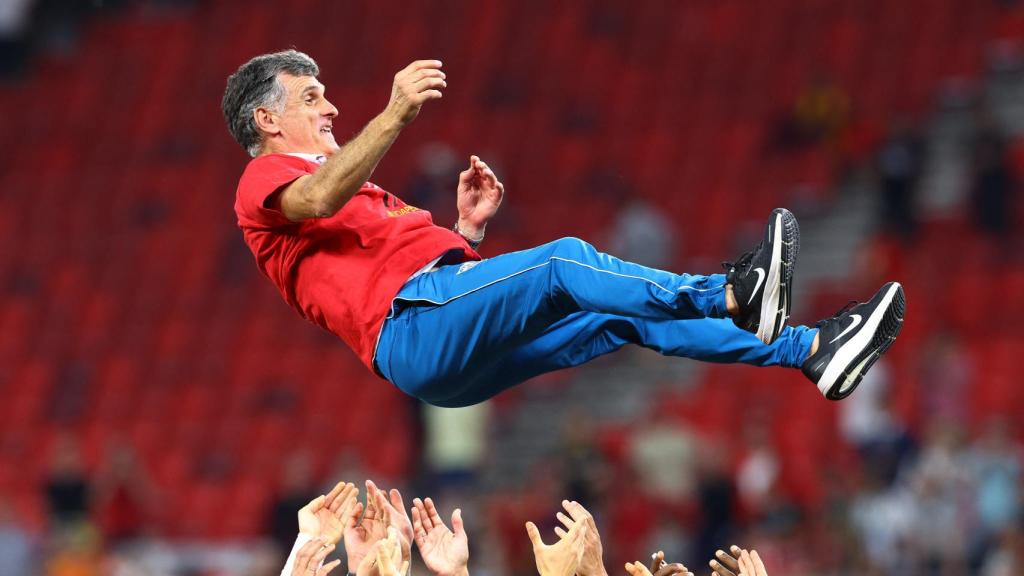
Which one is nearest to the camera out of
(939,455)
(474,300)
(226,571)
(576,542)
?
(576,542)

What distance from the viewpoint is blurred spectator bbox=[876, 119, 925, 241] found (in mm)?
12031

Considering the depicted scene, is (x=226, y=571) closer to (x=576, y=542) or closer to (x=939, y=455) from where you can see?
(x=939, y=455)

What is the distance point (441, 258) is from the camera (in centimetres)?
495

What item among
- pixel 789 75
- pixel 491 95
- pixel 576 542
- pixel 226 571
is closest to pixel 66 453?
pixel 226 571

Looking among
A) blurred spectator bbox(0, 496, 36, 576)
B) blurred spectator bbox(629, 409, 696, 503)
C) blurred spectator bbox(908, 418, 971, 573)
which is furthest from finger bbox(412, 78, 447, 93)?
blurred spectator bbox(0, 496, 36, 576)

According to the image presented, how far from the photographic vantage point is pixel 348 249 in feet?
16.2

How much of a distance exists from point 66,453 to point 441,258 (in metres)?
7.55

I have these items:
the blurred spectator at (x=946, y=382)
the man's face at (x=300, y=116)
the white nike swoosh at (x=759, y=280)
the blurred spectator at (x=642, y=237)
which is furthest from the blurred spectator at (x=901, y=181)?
the white nike swoosh at (x=759, y=280)

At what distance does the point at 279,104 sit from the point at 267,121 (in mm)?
66

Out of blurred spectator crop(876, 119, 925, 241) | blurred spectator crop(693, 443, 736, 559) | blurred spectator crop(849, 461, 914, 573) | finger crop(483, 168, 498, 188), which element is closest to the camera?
finger crop(483, 168, 498, 188)

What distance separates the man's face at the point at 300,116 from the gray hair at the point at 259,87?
0.07 ft

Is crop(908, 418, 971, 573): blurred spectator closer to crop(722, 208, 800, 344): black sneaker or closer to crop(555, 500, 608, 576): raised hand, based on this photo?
crop(722, 208, 800, 344): black sneaker

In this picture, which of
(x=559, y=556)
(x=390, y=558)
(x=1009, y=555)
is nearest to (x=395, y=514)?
(x=559, y=556)

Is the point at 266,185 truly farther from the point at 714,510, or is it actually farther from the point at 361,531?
the point at 714,510
